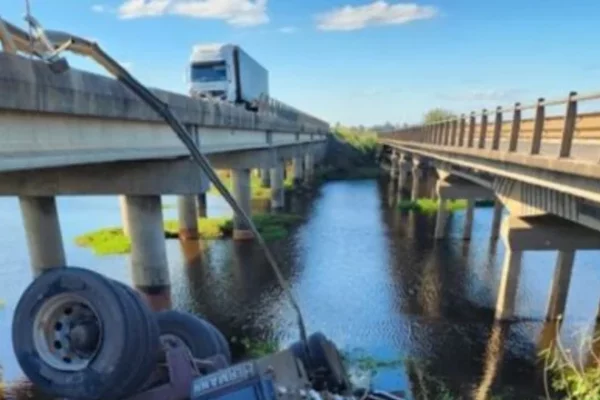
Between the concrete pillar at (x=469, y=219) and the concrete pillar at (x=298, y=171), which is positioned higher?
the concrete pillar at (x=469, y=219)

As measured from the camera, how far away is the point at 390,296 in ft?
63.4

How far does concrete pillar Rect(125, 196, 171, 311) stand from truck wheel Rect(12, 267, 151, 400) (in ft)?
36.0

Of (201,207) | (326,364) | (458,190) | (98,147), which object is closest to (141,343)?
(326,364)

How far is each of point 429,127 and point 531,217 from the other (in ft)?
53.0

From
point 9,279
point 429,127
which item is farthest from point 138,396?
point 429,127

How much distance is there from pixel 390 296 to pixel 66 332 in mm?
15877

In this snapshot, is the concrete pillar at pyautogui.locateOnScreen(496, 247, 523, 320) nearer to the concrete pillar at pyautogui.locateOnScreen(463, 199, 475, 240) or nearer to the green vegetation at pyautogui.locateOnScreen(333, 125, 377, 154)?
the concrete pillar at pyautogui.locateOnScreen(463, 199, 475, 240)

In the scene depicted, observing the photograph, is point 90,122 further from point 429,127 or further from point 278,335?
point 429,127

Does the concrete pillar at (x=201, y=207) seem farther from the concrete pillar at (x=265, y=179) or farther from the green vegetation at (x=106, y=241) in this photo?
the concrete pillar at (x=265, y=179)

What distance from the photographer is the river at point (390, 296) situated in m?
13.6

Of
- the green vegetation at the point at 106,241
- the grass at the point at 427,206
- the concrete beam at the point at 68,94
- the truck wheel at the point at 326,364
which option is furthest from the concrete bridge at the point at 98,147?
the grass at the point at 427,206

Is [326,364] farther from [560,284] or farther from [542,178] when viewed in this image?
[560,284]

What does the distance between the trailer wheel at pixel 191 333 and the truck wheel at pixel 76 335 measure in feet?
3.06

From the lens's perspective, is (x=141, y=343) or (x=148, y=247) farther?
(x=148, y=247)
